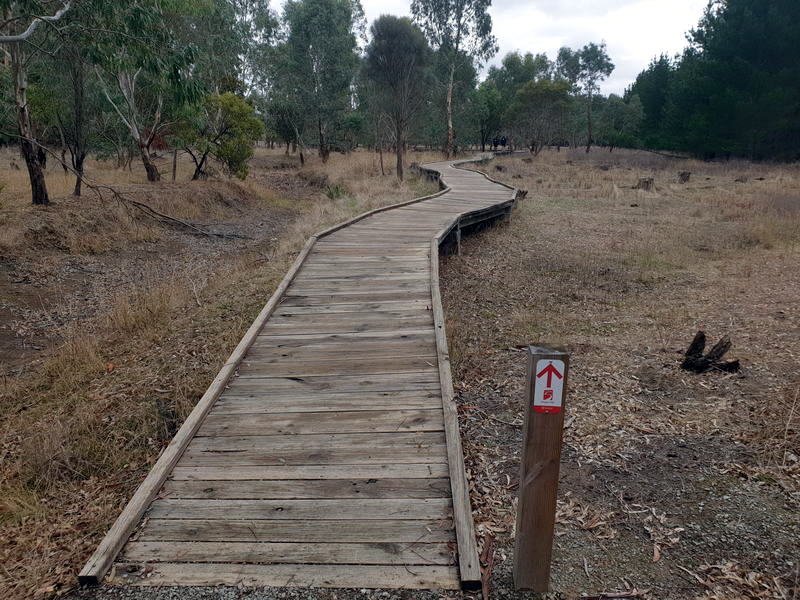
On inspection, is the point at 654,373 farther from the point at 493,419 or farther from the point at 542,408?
the point at 542,408

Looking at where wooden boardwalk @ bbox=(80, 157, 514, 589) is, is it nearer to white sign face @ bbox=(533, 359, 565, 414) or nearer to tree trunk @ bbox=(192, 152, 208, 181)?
white sign face @ bbox=(533, 359, 565, 414)

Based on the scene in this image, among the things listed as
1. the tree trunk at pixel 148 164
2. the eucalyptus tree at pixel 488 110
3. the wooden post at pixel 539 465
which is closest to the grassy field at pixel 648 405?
the wooden post at pixel 539 465

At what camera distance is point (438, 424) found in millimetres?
3529

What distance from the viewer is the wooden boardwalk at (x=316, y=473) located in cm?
248

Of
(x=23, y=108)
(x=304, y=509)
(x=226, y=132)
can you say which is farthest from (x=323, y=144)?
(x=304, y=509)

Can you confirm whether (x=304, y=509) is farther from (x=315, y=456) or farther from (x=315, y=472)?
(x=315, y=456)

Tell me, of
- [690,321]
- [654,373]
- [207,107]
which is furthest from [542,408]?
[207,107]

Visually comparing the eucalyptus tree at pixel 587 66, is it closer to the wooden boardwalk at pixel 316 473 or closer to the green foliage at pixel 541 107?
the green foliage at pixel 541 107

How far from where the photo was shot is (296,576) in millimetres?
2414

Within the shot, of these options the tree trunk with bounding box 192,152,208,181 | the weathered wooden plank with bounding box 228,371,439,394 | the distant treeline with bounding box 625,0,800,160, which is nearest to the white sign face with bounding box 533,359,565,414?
the weathered wooden plank with bounding box 228,371,439,394

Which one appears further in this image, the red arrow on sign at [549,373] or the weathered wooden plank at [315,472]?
the weathered wooden plank at [315,472]

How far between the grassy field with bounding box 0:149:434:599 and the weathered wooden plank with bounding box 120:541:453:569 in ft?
1.50

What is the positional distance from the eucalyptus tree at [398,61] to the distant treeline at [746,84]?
57.0ft

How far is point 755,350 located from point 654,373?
133 centimetres
